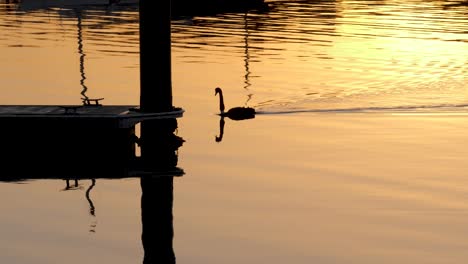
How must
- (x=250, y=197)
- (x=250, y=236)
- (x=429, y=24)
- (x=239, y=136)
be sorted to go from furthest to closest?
(x=429, y=24)
(x=239, y=136)
(x=250, y=197)
(x=250, y=236)

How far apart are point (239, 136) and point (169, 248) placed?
47.0 feet

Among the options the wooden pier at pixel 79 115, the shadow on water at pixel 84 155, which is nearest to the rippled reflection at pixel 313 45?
the shadow on water at pixel 84 155

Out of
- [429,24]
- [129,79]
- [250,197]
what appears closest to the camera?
[250,197]

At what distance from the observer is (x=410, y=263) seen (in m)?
22.3

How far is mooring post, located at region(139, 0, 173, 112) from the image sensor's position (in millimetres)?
34781

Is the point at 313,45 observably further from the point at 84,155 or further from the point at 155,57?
the point at 84,155

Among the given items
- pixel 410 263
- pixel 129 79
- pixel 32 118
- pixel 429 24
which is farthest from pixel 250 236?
pixel 429 24

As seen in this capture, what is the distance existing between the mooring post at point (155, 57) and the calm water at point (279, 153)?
1.40 meters

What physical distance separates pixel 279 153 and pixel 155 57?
3.83 meters

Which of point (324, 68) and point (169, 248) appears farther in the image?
point (324, 68)

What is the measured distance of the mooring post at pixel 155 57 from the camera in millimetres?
34781

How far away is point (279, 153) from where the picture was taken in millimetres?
34406

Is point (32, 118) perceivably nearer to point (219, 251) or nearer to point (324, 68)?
point (219, 251)

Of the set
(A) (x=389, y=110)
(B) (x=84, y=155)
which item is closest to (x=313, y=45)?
(A) (x=389, y=110)
